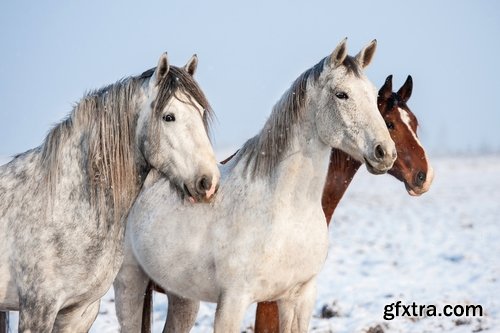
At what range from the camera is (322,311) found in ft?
25.1

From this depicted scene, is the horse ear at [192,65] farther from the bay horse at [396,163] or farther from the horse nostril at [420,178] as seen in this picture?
the horse nostril at [420,178]

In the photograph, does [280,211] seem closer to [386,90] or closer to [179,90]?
[179,90]

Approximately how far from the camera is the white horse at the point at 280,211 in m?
4.45

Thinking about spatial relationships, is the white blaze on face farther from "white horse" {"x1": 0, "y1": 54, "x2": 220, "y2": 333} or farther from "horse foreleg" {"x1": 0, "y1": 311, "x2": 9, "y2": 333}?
"horse foreleg" {"x1": 0, "y1": 311, "x2": 9, "y2": 333}

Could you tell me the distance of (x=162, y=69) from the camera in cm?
393

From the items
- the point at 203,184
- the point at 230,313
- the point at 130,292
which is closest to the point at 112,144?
the point at 203,184

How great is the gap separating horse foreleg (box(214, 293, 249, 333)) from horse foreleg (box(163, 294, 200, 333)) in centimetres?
107

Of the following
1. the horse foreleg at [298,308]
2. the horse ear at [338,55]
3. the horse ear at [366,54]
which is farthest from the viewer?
the horse ear at [366,54]

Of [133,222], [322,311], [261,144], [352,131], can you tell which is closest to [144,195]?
[133,222]

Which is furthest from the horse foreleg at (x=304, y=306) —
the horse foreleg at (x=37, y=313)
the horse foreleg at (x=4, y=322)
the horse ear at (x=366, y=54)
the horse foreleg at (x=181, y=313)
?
the horse foreleg at (x=4, y=322)

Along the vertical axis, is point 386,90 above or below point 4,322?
above

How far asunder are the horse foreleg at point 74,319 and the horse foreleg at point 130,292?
3.90 feet

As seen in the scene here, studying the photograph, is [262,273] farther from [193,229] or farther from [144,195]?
[144,195]

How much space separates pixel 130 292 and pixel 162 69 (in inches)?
84.3
